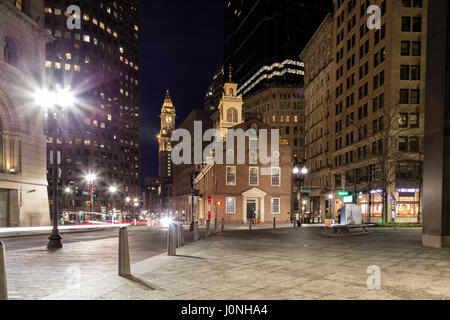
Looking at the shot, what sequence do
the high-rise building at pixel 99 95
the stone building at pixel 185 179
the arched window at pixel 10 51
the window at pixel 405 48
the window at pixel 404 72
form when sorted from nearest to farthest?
the arched window at pixel 10 51 → the window at pixel 404 72 → the window at pixel 405 48 → the stone building at pixel 185 179 → the high-rise building at pixel 99 95

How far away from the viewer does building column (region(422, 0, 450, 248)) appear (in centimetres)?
1290

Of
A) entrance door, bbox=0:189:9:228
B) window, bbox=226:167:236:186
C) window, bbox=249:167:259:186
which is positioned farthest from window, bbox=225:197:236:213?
entrance door, bbox=0:189:9:228

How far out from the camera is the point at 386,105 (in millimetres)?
43250

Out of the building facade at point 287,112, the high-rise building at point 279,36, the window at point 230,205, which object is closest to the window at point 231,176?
the window at point 230,205

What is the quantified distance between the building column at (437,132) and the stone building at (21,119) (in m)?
28.7

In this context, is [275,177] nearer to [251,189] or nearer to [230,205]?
[251,189]

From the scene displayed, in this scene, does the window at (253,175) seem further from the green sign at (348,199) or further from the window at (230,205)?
the green sign at (348,199)

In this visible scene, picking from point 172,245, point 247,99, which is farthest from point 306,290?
point 247,99

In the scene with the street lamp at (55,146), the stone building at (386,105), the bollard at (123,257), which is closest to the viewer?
the bollard at (123,257)

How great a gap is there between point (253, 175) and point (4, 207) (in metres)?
30.8

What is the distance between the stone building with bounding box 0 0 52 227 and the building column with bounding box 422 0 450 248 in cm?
2867

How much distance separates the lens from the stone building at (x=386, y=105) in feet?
138

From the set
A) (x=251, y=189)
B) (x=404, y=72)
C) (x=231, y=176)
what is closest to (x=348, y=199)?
(x=251, y=189)
